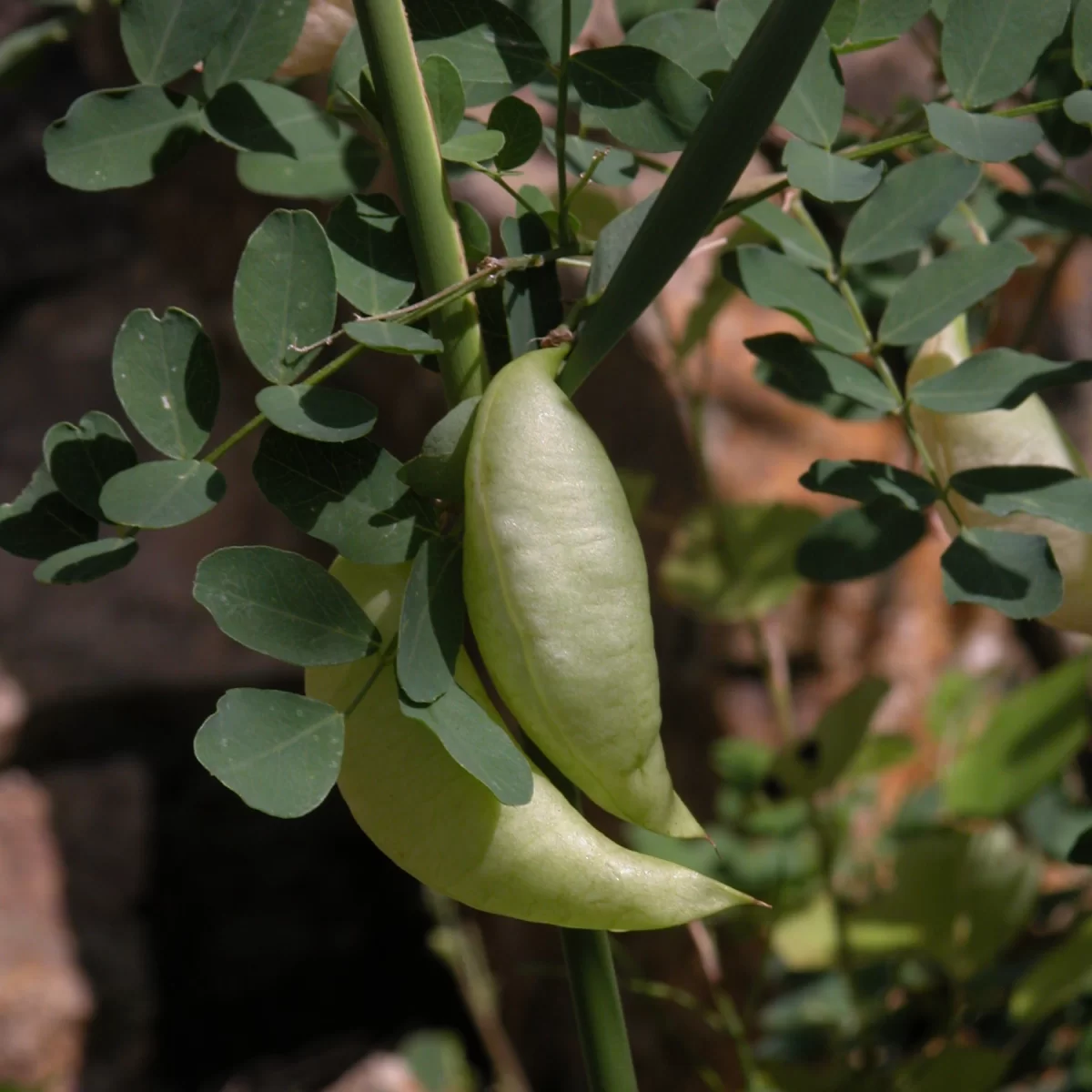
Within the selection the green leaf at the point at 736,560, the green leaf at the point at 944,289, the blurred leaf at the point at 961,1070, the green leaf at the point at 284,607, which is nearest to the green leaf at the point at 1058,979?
the blurred leaf at the point at 961,1070

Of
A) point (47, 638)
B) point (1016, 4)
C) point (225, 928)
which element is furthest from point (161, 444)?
point (225, 928)

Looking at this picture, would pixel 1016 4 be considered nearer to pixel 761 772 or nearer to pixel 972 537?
pixel 972 537

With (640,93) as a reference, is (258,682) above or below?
below

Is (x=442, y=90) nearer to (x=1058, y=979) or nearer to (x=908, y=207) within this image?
(x=908, y=207)

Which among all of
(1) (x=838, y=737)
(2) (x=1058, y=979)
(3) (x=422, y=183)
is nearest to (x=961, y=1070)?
(2) (x=1058, y=979)


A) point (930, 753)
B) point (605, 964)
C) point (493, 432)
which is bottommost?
point (930, 753)

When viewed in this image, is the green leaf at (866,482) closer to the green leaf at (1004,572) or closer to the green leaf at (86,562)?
the green leaf at (1004,572)
